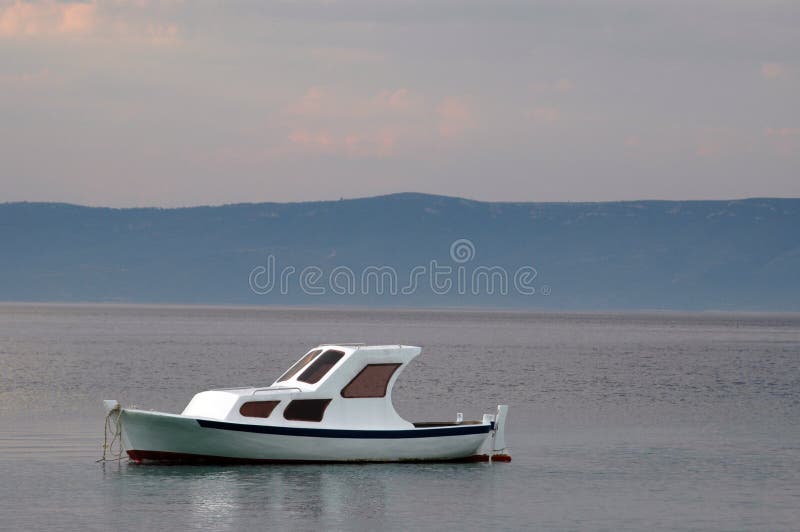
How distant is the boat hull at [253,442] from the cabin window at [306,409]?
34 centimetres

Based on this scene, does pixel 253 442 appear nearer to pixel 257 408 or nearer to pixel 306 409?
pixel 257 408

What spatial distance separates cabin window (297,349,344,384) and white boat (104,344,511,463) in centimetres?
3

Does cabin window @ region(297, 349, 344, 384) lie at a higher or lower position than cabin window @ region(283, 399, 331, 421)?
higher

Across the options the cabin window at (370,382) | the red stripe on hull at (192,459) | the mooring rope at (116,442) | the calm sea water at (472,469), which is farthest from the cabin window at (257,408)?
the mooring rope at (116,442)

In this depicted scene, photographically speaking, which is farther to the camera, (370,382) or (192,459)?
(370,382)

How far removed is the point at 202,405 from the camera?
37656 millimetres

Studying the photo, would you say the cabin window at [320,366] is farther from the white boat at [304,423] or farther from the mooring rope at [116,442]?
the mooring rope at [116,442]

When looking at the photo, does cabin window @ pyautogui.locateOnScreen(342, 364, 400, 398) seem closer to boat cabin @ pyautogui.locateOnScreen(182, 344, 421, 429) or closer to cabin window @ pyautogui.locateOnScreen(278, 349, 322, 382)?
boat cabin @ pyautogui.locateOnScreen(182, 344, 421, 429)

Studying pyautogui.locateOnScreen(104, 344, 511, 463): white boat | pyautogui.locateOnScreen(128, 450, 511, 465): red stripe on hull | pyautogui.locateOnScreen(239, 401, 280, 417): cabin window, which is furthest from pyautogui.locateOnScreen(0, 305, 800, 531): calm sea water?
pyautogui.locateOnScreen(239, 401, 280, 417): cabin window

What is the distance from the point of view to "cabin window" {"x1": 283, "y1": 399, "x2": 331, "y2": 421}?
1464 inches

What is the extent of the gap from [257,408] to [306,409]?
130 centimetres

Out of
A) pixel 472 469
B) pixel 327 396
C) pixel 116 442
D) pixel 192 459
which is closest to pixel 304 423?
pixel 327 396

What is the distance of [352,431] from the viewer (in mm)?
37594

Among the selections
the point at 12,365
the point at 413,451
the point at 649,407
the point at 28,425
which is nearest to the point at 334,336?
the point at 12,365
